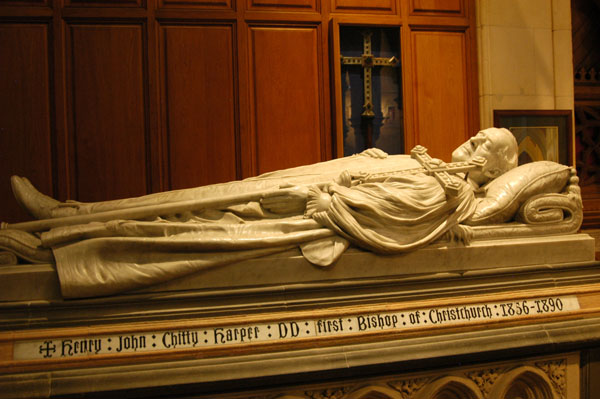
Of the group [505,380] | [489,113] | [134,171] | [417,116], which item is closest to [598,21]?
[489,113]

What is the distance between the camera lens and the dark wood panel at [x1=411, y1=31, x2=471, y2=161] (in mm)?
4398

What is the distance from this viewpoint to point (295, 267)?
263 centimetres

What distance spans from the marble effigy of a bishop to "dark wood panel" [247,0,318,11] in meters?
1.59

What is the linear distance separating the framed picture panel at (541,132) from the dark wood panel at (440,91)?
37 cm

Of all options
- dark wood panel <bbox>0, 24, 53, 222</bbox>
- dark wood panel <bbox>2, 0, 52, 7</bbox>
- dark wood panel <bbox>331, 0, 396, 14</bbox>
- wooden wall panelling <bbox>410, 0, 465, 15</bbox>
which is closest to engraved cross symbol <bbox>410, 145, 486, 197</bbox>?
dark wood panel <bbox>331, 0, 396, 14</bbox>

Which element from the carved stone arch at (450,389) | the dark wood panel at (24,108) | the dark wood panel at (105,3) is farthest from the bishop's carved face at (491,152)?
the dark wood panel at (24,108)

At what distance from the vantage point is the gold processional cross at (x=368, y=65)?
4.30 meters

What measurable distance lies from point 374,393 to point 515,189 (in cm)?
139

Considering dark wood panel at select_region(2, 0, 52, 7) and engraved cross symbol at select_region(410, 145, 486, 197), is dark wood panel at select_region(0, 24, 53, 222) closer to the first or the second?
dark wood panel at select_region(2, 0, 52, 7)

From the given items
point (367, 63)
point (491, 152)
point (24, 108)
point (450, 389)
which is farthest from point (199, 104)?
point (450, 389)

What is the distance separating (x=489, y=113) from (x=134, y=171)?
2862mm

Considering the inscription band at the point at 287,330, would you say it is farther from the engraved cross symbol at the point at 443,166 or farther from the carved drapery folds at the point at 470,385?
the engraved cross symbol at the point at 443,166

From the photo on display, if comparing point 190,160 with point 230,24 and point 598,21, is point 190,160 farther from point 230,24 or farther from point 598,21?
point 598,21

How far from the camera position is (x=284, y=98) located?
13.8 feet
